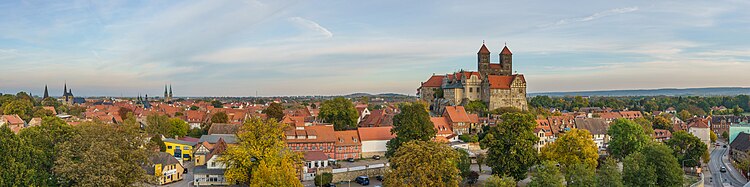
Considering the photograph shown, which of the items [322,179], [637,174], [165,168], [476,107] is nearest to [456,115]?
[476,107]

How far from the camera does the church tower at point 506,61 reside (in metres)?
94.6

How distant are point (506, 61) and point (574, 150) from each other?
5892 centimetres

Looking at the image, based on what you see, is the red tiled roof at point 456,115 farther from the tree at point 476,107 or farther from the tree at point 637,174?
the tree at point 637,174

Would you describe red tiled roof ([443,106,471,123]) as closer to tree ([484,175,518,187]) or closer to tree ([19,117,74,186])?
tree ([484,175,518,187])

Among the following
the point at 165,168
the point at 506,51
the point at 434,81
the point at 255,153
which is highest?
the point at 506,51

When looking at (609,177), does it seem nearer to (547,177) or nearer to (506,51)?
(547,177)

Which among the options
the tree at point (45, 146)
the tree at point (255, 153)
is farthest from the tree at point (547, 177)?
the tree at point (45, 146)

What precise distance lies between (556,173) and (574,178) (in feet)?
5.87

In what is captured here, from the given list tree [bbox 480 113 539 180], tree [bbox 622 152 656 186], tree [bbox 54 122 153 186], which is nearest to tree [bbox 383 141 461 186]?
tree [bbox 480 113 539 180]

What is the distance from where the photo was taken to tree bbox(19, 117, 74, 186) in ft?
93.6

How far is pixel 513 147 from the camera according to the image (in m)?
33.9

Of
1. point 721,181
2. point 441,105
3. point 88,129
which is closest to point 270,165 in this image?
point 88,129

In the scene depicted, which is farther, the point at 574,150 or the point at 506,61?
the point at 506,61

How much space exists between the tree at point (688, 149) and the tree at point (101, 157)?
41.1 m
